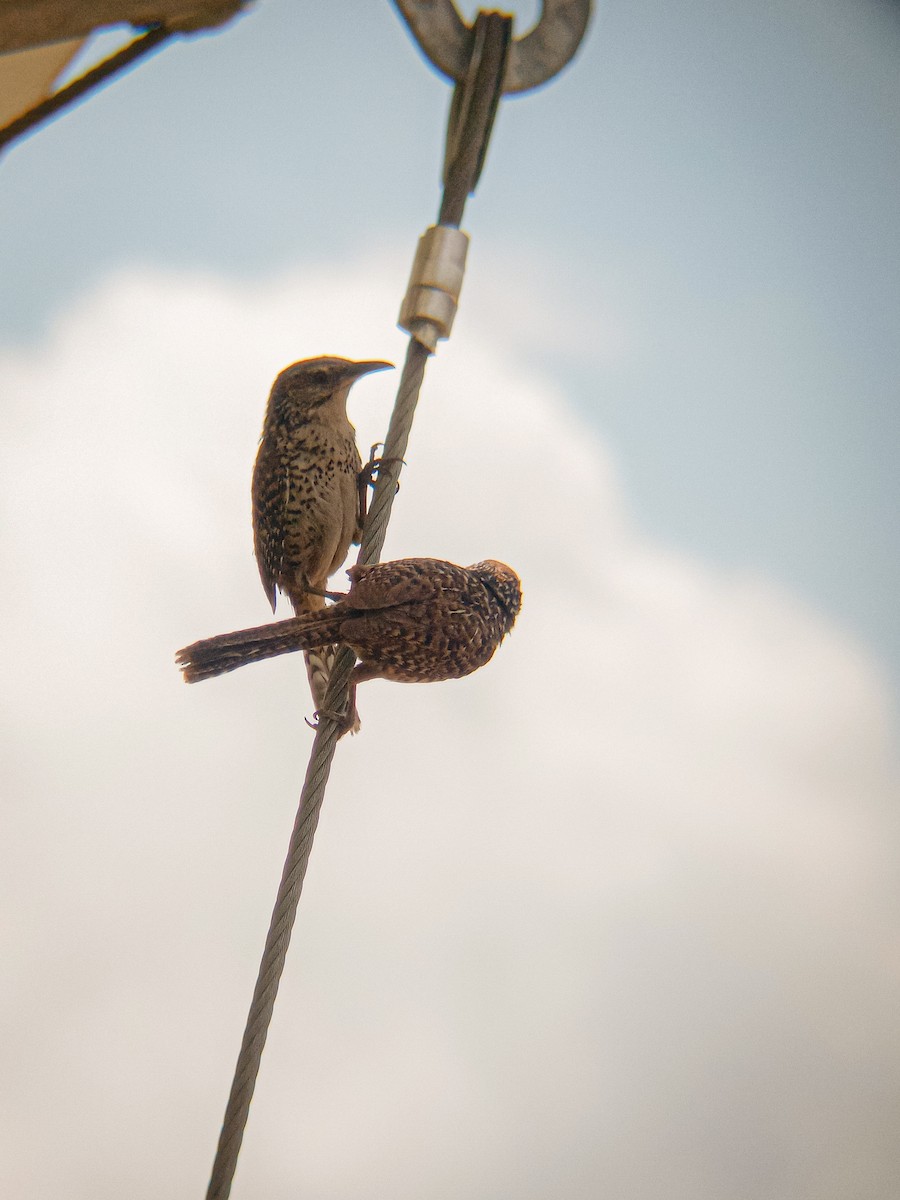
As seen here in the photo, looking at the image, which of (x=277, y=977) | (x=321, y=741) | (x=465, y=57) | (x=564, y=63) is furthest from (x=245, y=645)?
(x=564, y=63)

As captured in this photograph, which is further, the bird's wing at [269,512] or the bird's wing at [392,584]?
the bird's wing at [269,512]

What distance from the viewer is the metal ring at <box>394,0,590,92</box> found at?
1.38 meters

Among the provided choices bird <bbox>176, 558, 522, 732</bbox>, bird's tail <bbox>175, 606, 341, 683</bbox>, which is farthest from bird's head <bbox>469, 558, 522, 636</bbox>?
bird's tail <bbox>175, 606, 341, 683</bbox>

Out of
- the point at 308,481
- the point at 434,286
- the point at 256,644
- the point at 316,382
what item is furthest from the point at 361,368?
the point at 256,644

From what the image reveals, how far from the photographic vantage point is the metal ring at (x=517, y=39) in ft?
4.54

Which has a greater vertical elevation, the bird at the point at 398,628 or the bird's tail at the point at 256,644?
the bird at the point at 398,628

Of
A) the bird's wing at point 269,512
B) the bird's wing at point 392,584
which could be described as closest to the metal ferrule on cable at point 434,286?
the bird's wing at point 392,584

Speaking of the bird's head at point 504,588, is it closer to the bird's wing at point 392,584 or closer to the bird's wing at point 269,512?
the bird's wing at point 392,584

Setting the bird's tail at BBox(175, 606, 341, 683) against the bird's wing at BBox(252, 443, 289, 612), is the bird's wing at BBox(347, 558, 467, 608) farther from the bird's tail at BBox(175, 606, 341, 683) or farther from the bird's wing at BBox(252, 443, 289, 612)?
the bird's wing at BBox(252, 443, 289, 612)

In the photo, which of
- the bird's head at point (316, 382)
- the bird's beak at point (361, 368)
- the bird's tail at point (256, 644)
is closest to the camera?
the bird's tail at point (256, 644)

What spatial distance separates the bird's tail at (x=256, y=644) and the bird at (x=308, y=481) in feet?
1.66

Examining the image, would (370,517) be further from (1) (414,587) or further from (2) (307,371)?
(2) (307,371)

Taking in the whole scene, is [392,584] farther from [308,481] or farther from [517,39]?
[517,39]

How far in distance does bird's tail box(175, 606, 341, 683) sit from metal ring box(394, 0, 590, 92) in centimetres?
81
